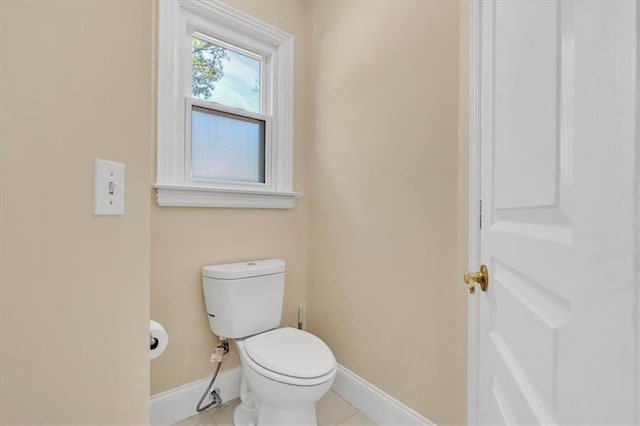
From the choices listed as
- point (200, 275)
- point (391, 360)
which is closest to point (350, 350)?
point (391, 360)

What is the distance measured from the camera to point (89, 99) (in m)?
0.55

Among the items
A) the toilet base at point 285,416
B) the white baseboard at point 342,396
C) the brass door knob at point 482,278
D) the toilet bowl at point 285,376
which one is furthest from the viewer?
the white baseboard at point 342,396

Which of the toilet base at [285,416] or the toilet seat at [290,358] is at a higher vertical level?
the toilet seat at [290,358]

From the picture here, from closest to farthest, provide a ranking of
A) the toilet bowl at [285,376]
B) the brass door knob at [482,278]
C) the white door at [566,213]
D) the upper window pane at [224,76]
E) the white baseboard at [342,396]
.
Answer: the white door at [566,213] < the brass door knob at [482,278] < the toilet bowl at [285,376] < the white baseboard at [342,396] < the upper window pane at [224,76]

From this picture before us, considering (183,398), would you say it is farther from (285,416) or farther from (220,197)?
(220,197)

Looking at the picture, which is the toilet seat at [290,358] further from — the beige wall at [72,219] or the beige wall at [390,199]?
the beige wall at [72,219]

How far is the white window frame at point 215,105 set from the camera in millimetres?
1438

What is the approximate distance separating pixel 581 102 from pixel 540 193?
0.16m

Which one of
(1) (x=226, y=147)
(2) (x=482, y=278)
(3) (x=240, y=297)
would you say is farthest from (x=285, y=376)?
(1) (x=226, y=147)

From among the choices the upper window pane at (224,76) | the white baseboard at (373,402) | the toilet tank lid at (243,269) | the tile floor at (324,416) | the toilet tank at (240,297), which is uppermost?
the upper window pane at (224,76)

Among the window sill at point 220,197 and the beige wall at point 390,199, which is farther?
the window sill at point 220,197

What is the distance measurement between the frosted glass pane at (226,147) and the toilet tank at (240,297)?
536 millimetres

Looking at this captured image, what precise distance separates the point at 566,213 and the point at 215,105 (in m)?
1.66

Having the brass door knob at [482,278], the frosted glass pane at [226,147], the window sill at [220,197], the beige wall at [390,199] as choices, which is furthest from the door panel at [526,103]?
the frosted glass pane at [226,147]
